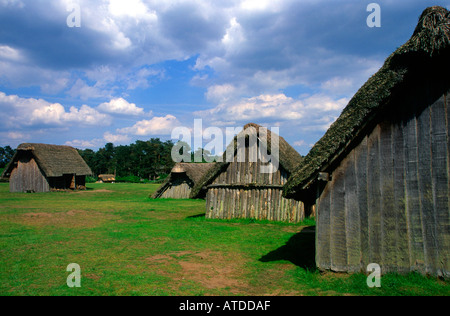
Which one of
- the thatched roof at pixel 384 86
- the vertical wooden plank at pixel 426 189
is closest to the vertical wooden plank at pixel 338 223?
the thatched roof at pixel 384 86

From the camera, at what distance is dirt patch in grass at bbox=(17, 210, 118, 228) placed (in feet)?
45.7

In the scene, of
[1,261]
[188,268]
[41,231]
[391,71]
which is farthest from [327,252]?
[41,231]

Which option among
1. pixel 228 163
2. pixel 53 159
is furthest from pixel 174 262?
pixel 53 159

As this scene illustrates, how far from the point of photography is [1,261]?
7.69 meters

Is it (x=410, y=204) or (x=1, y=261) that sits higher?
(x=410, y=204)

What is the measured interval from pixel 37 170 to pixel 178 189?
18.8 m

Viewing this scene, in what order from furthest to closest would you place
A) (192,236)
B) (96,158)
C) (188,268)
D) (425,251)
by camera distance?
(96,158)
(192,236)
(188,268)
(425,251)

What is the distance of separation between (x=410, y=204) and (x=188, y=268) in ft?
16.5

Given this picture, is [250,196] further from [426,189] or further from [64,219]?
[426,189]

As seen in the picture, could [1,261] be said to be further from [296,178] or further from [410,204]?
[410,204]

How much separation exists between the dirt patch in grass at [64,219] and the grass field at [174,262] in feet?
0.72

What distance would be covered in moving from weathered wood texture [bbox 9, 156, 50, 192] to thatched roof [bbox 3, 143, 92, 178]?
3.20 ft

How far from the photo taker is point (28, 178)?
1430 inches

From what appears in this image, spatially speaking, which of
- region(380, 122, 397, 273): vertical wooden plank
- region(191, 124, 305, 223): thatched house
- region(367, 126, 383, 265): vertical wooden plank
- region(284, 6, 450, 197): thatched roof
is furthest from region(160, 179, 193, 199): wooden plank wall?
region(380, 122, 397, 273): vertical wooden plank
